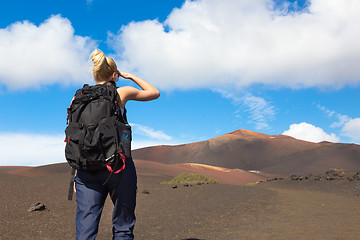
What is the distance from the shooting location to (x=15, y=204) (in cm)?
845

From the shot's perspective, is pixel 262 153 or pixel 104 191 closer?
pixel 104 191

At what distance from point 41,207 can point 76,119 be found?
631 centimetres

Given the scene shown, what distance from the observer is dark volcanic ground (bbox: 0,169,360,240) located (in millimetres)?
6188

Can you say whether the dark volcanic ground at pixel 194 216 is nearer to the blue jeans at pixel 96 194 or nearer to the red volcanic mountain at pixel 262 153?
the blue jeans at pixel 96 194

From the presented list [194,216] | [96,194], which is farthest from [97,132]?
[194,216]

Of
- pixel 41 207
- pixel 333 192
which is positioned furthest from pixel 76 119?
pixel 333 192

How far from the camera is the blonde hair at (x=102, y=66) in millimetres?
2834

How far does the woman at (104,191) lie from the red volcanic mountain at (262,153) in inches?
1417

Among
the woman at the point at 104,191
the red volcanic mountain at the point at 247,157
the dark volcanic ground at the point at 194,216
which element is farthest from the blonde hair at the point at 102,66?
the red volcanic mountain at the point at 247,157

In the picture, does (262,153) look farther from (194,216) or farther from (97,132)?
Answer: (97,132)

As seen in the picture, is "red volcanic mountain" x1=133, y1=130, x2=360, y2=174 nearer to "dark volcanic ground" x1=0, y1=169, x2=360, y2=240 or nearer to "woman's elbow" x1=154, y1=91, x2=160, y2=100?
"dark volcanic ground" x1=0, y1=169, x2=360, y2=240

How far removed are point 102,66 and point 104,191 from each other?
1145 mm

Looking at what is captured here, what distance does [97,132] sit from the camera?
2621mm

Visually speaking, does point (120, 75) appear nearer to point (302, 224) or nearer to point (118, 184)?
point (118, 184)
